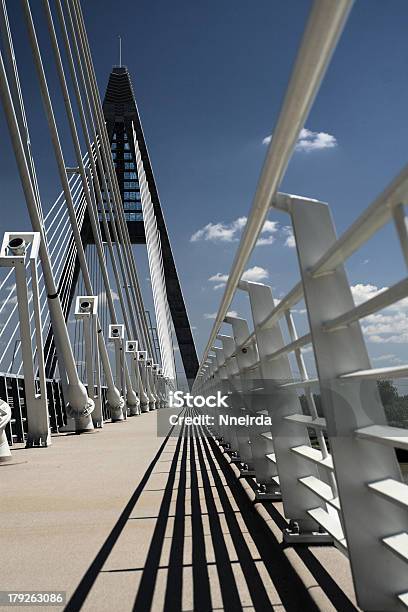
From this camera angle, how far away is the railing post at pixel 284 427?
5.27 ft

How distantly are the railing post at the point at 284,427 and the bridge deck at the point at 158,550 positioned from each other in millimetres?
102

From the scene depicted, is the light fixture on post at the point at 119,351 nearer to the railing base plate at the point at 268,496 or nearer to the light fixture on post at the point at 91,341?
the light fixture on post at the point at 91,341

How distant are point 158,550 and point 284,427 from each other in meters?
0.51

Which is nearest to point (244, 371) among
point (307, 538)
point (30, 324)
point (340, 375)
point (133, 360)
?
point (307, 538)

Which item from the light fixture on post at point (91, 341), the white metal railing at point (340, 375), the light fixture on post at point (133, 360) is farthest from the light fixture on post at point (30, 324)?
the light fixture on post at point (133, 360)

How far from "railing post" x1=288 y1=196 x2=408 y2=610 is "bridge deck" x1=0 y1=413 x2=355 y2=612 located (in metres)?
0.12

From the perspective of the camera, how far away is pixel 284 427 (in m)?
1.74

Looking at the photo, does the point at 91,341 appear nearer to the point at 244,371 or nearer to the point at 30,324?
the point at 30,324

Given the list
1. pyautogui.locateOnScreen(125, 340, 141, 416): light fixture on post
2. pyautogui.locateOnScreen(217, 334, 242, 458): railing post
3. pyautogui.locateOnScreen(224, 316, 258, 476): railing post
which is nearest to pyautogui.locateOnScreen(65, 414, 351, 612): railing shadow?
pyautogui.locateOnScreen(224, 316, 258, 476): railing post

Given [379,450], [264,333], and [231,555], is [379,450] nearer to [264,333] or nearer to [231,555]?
[231,555]

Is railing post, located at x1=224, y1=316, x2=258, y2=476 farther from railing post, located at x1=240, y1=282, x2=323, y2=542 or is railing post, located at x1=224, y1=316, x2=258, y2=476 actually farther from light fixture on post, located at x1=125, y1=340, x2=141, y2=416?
light fixture on post, located at x1=125, y1=340, x2=141, y2=416

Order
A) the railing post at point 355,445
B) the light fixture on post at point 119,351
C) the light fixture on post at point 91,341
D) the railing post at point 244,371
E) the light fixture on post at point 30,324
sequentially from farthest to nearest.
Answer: the light fixture on post at point 119,351
the light fixture on post at point 91,341
the light fixture on post at point 30,324
the railing post at point 244,371
the railing post at point 355,445

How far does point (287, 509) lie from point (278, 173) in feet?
3.13

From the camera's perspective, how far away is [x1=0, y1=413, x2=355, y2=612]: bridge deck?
120 centimetres
